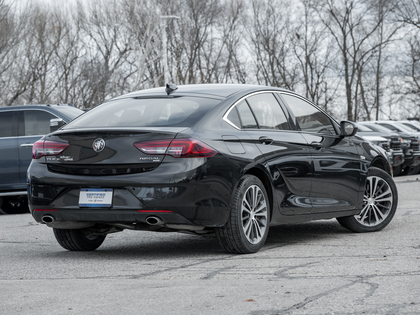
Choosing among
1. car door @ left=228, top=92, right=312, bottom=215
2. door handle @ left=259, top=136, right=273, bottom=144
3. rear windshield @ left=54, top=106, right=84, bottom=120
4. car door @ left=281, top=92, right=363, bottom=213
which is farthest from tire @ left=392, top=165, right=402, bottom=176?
door handle @ left=259, top=136, right=273, bottom=144

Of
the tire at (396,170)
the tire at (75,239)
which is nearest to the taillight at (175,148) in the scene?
the tire at (75,239)

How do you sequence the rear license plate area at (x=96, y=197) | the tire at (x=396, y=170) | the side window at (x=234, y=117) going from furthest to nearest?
the tire at (x=396, y=170) → the side window at (x=234, y=117) → the rear license plate area at (x=96, y=197)

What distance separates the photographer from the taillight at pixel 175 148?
5.78 meters

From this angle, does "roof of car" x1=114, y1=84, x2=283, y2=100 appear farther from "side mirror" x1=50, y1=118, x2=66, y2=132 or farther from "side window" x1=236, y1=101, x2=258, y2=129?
"side mirror" x1=50, y1=118, x2=66, y2=132

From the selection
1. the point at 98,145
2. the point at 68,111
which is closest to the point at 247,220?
the point at 98,145

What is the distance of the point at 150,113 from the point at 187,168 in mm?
805

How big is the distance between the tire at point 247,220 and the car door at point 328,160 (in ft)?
2.75

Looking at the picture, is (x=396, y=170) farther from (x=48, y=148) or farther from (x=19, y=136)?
(x=48, y=148)

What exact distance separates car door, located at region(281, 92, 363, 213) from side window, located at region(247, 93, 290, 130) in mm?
232

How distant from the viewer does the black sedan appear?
19.1ft

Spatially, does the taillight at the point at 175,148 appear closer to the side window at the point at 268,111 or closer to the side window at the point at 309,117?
the side window at the point at 268,111

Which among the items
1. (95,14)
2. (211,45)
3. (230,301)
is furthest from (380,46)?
(230,301)

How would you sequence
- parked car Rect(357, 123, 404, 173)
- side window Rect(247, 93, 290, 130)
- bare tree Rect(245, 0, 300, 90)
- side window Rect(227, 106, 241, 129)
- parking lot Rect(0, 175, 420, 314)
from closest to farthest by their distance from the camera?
parking lot Rect(0, 175, 420, 314)
side window Rect(227, 106, 241, 129)
side window Rect(247, 93, 290, 130)
parked car Rect(357, 123, 404, 173)
bare tree Rect(245, 0, 300, 90)

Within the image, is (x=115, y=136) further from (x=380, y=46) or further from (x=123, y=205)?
(x=380, y=46)
